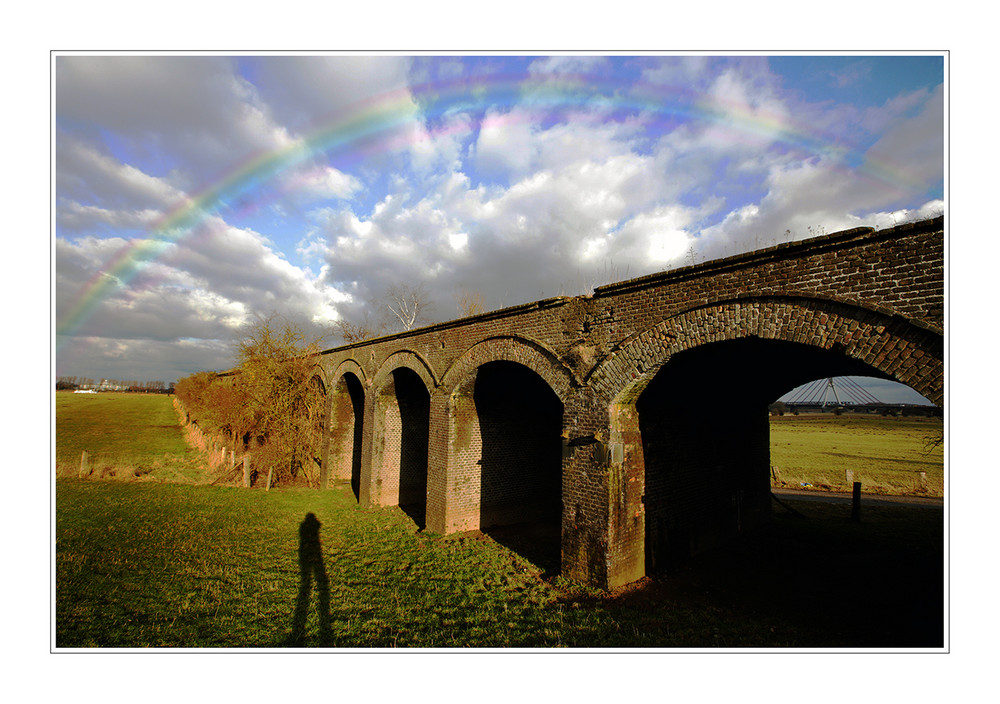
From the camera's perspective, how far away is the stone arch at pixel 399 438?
42.7 feet

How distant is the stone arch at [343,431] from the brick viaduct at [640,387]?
2621 mm

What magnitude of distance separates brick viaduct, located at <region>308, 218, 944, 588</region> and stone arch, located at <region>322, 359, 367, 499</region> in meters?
2.62

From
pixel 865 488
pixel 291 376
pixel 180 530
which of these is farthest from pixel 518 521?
pixel 865 488

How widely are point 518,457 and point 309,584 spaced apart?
5.71 m

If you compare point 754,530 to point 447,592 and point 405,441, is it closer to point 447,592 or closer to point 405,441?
point 447,592

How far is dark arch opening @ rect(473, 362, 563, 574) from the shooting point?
10.5 m

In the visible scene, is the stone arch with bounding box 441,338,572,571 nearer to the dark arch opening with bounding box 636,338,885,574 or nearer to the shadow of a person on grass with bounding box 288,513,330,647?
the dark arch opening with bounding box 636,338,885,574

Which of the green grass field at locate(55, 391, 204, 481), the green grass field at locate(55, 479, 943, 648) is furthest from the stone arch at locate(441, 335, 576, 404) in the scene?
the green grass field at locate(55, 391, 204, 481)

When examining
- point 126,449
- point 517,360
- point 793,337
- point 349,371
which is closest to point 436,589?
point 517,360

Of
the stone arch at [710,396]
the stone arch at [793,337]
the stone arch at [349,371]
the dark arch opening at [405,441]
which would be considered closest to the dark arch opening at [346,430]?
the stone arch at [349,371]

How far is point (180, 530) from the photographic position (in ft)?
33.3

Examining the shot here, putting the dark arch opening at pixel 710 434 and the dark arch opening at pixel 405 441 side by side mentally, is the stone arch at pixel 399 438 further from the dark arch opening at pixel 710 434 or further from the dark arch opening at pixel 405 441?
the dark arch opening at pixel 710 434

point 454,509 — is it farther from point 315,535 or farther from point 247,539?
point 247,539

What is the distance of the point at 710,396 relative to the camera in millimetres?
8742
